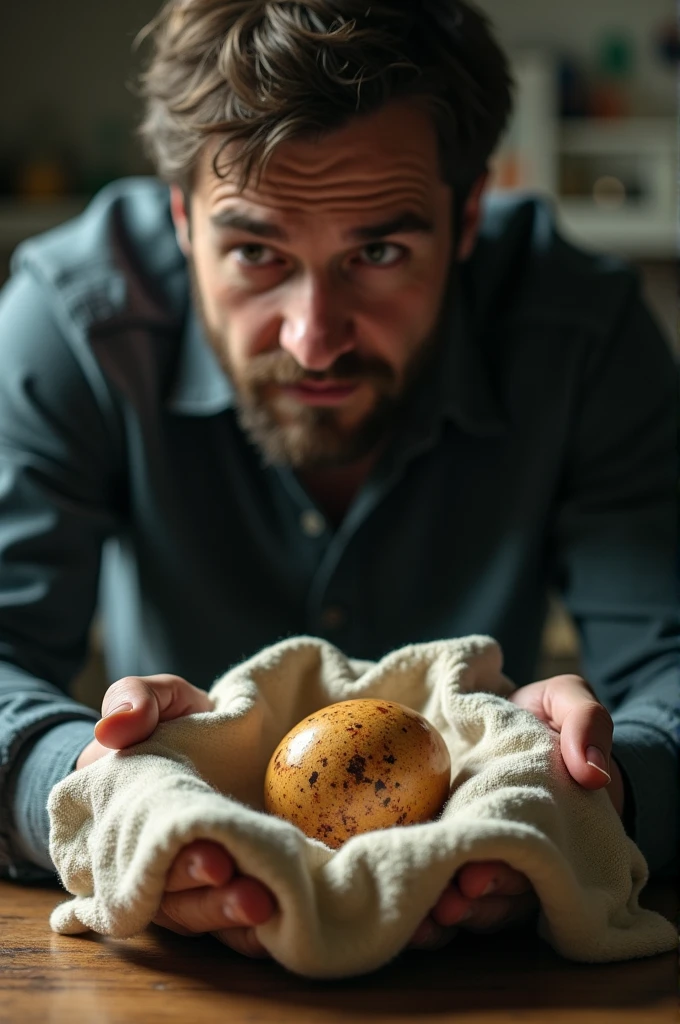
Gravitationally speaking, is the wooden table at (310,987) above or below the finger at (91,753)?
below

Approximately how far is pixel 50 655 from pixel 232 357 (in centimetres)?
39

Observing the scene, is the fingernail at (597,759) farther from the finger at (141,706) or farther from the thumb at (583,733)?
the finger at (141,706)

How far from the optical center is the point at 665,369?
4.74 feet

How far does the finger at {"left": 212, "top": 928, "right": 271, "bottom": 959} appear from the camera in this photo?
651 millimetres

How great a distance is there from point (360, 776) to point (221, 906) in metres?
0.12

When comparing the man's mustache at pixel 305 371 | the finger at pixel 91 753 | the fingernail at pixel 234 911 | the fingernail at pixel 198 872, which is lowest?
the finger at pixel 91 753

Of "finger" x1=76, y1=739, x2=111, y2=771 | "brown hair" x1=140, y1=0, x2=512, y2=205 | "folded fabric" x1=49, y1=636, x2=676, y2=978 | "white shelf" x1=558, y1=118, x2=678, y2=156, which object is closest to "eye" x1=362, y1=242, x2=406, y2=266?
"brown hair" x1=140, y1=0, x2=512, y2=205

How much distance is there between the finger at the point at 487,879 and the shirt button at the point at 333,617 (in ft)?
2.34

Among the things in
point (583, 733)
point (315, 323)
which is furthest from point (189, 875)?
point (315, 323)

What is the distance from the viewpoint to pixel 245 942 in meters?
0.66

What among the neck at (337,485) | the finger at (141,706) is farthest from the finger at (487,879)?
the neck at (337,485)

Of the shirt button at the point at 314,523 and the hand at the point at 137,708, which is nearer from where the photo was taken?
the hand at the point at 137,708

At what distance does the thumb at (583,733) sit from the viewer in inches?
28.0

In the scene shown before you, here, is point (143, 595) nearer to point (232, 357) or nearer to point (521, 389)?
point (232, 357)
